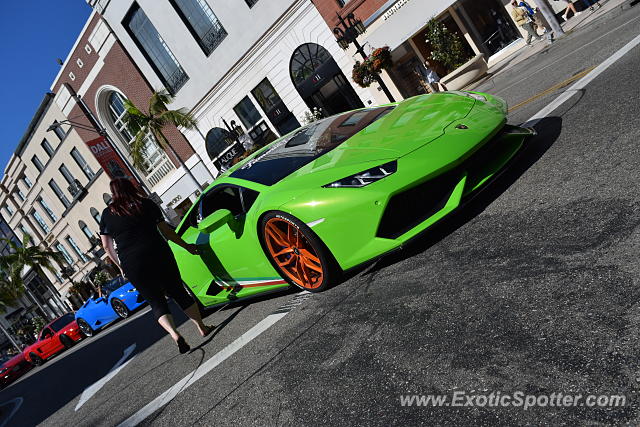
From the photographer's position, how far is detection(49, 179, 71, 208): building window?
136 ft

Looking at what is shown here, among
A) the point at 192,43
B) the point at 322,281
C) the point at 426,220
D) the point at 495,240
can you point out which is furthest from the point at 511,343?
the point at 192,43

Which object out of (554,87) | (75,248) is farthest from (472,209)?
(75,248)

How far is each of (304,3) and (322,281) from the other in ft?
66.8

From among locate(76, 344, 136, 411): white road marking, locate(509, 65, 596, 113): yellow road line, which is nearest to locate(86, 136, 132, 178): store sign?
locate(76, 344, 136, 411): white road marking

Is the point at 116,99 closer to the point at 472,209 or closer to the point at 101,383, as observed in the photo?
the point at 101,383

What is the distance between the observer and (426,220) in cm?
369

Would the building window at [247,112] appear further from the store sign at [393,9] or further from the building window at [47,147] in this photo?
the building window at [47,147]

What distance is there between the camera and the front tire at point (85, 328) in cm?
1552

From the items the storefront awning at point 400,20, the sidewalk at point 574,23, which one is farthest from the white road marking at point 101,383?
the storefront awning at point 400,20

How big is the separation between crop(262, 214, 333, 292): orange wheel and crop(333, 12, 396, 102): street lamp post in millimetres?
17246

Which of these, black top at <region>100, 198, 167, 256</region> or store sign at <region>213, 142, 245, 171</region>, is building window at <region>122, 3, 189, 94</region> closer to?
store sign at <region>213, 142, 245, 171</region>

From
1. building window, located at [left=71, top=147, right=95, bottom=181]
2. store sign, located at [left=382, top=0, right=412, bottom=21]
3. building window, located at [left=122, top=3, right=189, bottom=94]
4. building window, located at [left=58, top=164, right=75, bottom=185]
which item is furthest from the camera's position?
building window, located at [left=58, top=164, right=75, bottom=185]

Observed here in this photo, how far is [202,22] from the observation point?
26.4 meters

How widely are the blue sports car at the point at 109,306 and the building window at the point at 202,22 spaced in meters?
15.8
